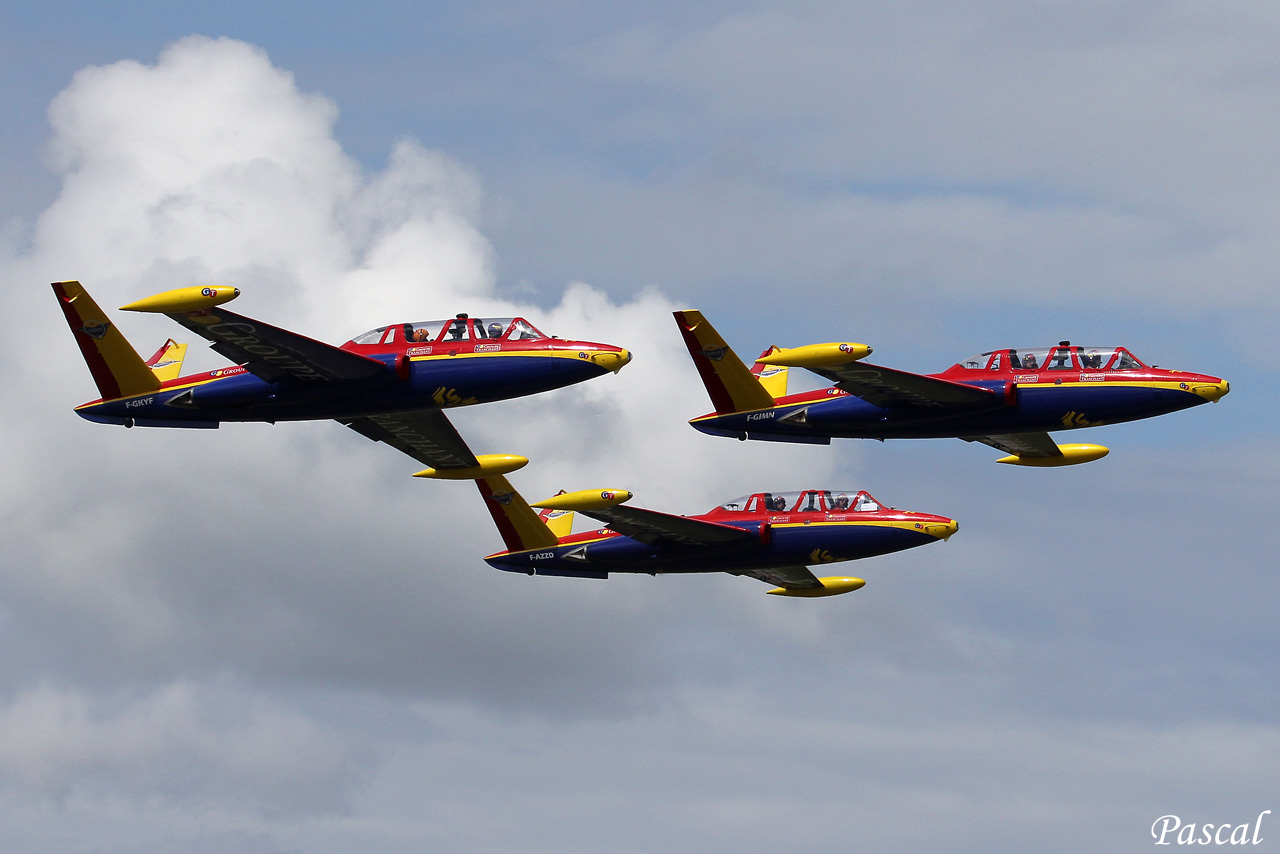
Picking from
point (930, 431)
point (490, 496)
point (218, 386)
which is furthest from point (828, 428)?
point (218, 386)

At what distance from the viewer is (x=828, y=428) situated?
86.2 meters

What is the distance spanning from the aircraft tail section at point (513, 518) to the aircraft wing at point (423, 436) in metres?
4.21

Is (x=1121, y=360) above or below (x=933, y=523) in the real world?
above

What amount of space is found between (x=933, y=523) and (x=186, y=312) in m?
34.8

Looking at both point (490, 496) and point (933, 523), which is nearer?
point (933, 523)

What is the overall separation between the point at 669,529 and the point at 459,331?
14516 millimetres

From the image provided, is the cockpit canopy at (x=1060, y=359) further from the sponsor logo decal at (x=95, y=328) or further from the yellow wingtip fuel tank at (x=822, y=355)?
the sponsor logo decal at (x=95, y=328)

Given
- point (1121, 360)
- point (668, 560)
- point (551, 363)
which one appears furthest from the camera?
point (668, 560)

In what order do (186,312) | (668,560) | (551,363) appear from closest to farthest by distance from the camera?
1. (186,312)
2. (551,363)
3. (668,560)

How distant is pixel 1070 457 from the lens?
9500 cm

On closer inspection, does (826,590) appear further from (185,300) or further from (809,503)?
(185,300)

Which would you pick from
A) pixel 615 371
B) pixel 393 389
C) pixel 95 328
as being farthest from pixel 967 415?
pixel 95 328

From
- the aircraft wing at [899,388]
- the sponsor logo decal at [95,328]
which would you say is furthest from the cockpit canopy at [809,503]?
the sponsor logo decal at [95,328]

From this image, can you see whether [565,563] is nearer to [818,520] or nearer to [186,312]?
[818,520]
